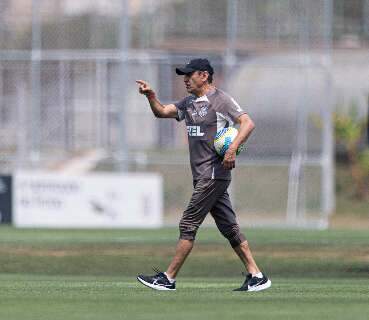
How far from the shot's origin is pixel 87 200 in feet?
79.5

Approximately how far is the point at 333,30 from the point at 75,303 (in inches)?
741

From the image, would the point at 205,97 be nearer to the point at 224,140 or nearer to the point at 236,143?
the point at 224,140

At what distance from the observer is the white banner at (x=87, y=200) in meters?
24.1

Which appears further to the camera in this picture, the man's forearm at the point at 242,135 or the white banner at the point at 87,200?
the white banner at the point at 87,200

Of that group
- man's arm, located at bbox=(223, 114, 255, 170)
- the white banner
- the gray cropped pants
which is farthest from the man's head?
the white banner

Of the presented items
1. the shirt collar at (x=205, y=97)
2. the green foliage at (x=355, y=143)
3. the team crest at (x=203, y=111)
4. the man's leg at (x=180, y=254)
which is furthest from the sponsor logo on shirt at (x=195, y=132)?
A: the green foliage at (x=355, y=143)

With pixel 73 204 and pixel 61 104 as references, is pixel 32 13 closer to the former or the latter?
pixel 61 104

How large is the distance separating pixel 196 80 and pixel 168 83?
15.3 meters

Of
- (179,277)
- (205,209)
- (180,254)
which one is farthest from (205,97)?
(179,277)

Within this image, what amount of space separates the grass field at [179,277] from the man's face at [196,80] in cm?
183

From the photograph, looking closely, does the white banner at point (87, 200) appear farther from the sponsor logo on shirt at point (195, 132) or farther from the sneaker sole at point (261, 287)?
the sneaker sole at point (261, 287)

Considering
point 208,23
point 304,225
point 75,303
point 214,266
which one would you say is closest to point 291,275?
point 214,266

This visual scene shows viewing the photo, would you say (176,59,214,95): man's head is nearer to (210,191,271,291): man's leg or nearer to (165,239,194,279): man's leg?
(210,191,271,291): man's leg

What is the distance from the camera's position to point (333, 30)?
2766 centimetres
